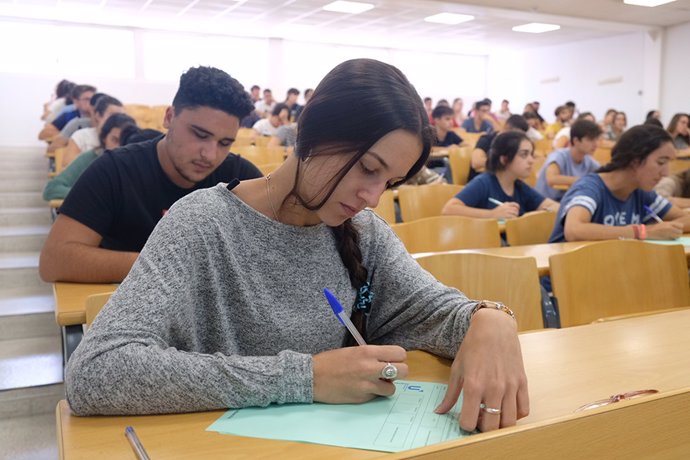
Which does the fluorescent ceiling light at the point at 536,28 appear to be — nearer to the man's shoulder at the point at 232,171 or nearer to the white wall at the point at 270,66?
the white wall at the point at 270,66

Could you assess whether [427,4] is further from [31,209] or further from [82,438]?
[82,438]

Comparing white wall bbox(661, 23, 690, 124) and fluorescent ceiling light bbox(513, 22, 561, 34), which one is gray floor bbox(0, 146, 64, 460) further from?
white wall bbox(661, 23, 690, 124)

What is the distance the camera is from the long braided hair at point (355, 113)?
940 mm

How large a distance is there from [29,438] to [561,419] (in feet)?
7.57

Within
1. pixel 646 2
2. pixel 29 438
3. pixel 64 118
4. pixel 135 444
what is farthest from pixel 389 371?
pixel 646 2

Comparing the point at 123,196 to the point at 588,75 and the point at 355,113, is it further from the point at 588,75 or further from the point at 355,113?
the point at 588,75

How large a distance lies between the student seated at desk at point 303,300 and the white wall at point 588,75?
1328cm

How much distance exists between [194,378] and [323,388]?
0.18 meters

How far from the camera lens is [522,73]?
16016 mm

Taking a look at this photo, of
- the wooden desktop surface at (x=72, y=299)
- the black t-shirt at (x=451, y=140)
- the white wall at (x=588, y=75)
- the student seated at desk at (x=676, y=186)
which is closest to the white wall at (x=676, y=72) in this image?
the white wall at (x=588, y=75)

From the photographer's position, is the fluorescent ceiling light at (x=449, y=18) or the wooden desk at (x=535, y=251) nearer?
the wooden desk at (x=535, y=251)

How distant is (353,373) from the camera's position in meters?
0.89

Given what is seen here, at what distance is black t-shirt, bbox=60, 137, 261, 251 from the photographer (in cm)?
185

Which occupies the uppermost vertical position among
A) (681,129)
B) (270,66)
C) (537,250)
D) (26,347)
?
(270,66)
